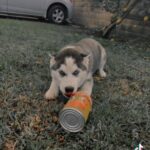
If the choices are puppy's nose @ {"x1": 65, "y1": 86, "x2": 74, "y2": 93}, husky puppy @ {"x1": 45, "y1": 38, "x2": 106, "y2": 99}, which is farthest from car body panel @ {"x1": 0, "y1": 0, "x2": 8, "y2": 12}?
puppy's nose @ {"x1": 65, "y1": 86, "x2": 74, "y2": 93}

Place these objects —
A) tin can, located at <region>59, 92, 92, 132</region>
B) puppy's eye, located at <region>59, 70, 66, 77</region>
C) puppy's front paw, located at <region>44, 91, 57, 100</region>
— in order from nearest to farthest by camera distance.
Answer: tin can, located at <region>59, 92, 92, 132</region> < puppy's eye, located at <region>59, 70, 66, 77</region> < puppy's front paw, located at <region>44, 91, 57, 100</region>

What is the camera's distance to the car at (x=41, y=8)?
1409 centimetres

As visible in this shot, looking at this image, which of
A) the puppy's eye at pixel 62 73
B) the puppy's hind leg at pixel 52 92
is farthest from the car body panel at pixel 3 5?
the puppy's eye at pixel 62 73

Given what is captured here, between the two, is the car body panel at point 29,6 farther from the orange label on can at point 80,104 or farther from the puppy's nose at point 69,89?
the orange label on can at point 80,104

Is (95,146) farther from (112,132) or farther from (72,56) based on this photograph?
(72,56)

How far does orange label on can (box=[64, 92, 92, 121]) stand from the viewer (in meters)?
3.40

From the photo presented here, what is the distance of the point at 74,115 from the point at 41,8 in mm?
11494

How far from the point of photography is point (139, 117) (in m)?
3.99

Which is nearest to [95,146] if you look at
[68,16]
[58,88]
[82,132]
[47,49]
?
[82,132]

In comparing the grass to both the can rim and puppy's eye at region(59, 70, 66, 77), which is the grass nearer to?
the can rim

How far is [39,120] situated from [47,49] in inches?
144

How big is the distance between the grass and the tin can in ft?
0.33

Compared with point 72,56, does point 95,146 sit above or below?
below

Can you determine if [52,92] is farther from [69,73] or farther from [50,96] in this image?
[69,73]
